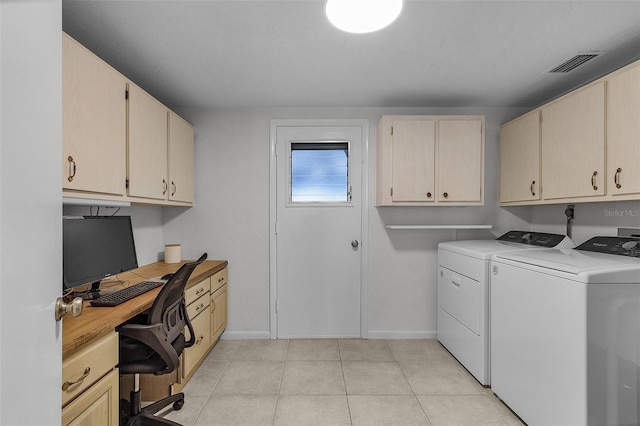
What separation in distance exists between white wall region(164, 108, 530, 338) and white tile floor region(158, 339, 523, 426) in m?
0.34

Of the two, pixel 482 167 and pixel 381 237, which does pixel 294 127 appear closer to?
pixel 381 237

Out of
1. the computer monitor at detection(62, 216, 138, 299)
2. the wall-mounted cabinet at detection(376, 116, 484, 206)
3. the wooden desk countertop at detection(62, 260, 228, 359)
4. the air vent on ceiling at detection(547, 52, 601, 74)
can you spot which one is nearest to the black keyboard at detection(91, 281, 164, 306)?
the wooden desk countertop at detection(62, 260, 228, 359)

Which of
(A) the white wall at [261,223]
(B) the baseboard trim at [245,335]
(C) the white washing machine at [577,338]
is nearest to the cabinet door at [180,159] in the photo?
(A) the white wall at [261,223]

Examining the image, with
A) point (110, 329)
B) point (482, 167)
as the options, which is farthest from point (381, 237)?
point (110, 329)

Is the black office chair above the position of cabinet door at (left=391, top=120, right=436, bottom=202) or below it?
below

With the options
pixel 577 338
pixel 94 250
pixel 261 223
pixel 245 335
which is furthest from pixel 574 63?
pixel 245 335

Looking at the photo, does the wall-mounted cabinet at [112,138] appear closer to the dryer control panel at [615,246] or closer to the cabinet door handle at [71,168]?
the cabinet door handle at [71,168]

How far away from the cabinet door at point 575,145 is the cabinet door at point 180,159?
3047mm

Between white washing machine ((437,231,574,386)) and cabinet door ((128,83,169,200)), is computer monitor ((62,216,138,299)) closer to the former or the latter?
cabinet door ((128,83,169,200))

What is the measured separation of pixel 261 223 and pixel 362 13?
218 centimetres

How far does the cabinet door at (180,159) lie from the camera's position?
2.64 meters

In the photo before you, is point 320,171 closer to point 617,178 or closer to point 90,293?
point 90,293

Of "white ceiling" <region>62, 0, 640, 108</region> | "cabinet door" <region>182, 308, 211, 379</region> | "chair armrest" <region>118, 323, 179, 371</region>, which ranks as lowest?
"cabinet door" <region>182, 308, 211, 379</region>

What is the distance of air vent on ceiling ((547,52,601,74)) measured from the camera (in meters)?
2.13
